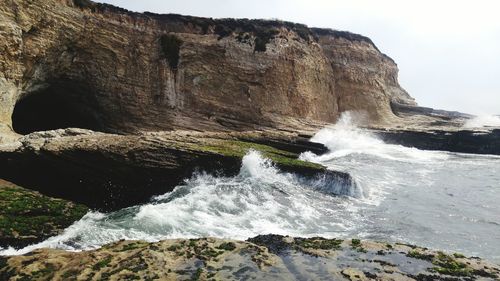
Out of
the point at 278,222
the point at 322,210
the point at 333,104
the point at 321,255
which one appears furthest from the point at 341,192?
the point at 333,104

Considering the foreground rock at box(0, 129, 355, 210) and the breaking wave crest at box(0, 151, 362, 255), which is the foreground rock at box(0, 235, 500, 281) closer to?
the breaking wave crest at box(0, 151, 362, 255)

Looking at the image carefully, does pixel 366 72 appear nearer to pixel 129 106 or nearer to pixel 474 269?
pixel 129 106

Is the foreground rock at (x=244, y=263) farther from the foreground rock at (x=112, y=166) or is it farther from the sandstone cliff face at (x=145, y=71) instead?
the sandstone cliff face at (x=145, y=71)

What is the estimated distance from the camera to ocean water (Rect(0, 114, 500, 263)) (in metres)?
15.1

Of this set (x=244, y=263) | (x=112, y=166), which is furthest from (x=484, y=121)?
(x=244, y=263)

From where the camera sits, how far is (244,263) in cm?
1010

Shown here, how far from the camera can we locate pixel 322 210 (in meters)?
18.9

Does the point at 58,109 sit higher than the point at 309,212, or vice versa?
the point at 58,109

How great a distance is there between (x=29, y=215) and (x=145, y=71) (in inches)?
809

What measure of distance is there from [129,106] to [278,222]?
20.1 meters

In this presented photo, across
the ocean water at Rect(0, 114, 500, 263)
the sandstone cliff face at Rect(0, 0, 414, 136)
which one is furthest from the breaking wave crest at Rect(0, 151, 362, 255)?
the sandstone cliff face at Rect(0, 0, 414, 136)

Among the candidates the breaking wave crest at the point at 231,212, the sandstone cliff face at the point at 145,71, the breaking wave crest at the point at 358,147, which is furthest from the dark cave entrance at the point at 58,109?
the breaking wave crest at the point at 358,147

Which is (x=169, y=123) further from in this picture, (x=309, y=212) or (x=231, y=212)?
(x=309, y=212)

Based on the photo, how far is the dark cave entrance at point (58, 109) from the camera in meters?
32.2
